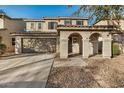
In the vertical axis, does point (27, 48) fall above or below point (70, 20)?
below

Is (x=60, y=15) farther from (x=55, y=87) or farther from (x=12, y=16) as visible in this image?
(x=55, y=87)

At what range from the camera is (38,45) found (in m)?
24.2

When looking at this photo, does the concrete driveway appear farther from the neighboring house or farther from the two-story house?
the neighboring house

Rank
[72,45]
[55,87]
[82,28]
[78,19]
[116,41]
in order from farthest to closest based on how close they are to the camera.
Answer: [78,19] < [72,45] < [116,41] < [82,28] < [55,87]

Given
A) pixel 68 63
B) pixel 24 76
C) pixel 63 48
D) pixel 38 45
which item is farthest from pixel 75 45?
pixel 24 76

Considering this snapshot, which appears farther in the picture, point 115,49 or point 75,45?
point 75,45

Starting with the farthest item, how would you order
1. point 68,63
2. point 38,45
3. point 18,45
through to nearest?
point 38,45, point 18,45, point 68,63

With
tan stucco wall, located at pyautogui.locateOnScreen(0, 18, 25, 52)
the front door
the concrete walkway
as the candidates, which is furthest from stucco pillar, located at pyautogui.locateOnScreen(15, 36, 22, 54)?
the concrete walkway

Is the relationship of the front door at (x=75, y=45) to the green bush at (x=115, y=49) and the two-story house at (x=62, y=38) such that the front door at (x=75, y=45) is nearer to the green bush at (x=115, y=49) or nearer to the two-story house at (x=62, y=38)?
the two-story house at (x=62, y=38)

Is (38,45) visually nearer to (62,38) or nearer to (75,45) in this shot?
(75,45)
